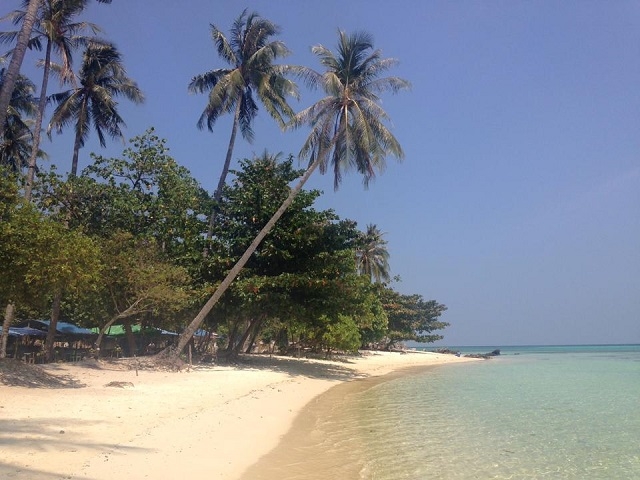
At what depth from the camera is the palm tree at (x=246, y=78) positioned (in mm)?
24062

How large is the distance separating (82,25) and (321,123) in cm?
1097

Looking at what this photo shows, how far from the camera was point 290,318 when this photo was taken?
22.9m

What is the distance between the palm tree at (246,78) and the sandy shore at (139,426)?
1092 centimetres

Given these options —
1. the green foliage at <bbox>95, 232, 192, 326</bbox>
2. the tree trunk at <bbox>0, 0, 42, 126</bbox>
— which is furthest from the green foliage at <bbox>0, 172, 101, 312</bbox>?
the green foliage at <bbox>95, 232, 192, 326</bbox>

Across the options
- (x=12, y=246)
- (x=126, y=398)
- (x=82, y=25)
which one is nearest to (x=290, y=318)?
(x=126, y=398)

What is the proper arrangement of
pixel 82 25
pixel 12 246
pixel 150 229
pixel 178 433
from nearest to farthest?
pixel 178 433, pixel 12 246, pixel 82 25, pixel 150 229

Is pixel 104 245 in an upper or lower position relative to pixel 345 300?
upper

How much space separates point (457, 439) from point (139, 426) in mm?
6556

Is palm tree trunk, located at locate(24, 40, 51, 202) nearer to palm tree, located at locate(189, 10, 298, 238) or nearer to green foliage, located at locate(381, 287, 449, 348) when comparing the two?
palm tree, located at locate(189, 10, 298, 238)

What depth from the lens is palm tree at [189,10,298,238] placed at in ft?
78.9

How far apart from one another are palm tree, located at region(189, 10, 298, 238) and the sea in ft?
45.7

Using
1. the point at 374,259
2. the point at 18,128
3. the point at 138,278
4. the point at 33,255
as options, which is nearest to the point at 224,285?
the point at 138,278

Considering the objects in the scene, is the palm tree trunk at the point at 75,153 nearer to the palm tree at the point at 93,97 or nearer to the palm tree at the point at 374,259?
the palm tree at the point at 93,97

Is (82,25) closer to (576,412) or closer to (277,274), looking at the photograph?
(277,274)
